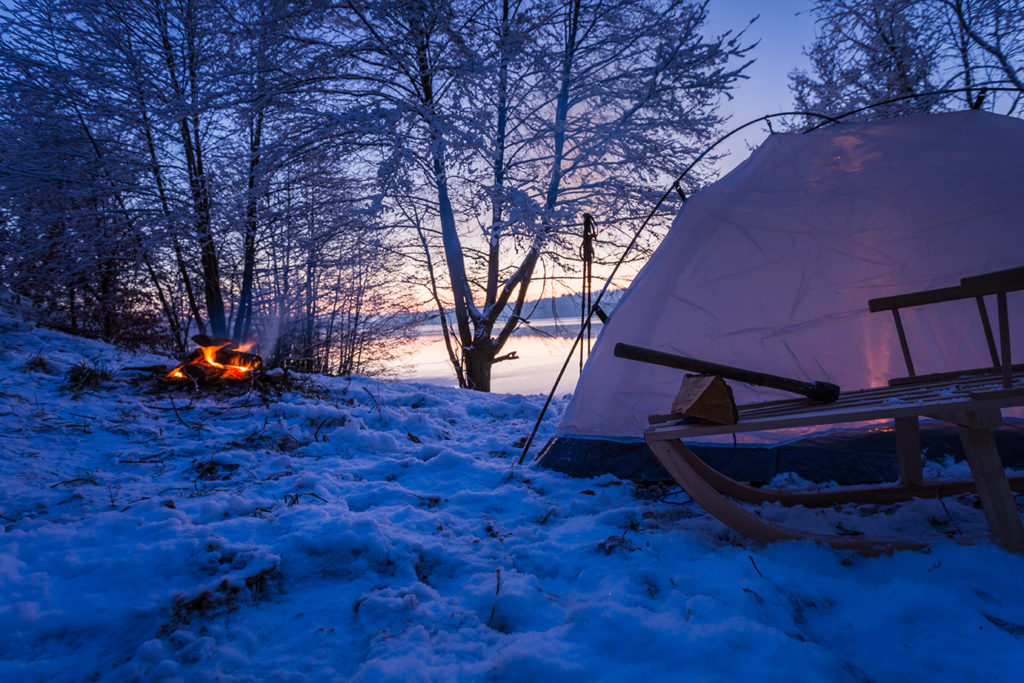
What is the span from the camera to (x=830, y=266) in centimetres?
317

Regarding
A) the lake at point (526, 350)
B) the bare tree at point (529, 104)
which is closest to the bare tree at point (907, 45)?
the bare tree at point (529, 104)

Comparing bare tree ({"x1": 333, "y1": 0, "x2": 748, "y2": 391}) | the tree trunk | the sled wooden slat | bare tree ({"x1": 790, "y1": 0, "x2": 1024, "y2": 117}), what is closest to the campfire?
bare tree ({"x1": 333, "y1": 0, "x2": 748, "y2": 391})

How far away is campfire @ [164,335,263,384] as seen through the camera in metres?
4.97

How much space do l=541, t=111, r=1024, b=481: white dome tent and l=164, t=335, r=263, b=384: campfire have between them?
3659 millimetres

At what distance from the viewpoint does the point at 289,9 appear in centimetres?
604

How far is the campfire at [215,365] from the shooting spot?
497 centimetres

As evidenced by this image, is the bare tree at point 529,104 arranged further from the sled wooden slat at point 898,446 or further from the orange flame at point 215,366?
the sled wooden slat at point 898,446

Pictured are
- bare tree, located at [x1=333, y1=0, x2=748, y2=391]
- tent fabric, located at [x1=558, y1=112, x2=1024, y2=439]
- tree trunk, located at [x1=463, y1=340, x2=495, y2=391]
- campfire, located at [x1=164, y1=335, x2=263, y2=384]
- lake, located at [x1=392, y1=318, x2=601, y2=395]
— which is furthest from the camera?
lake, located at [x1=392, y1=318, x2=601, y2=395]

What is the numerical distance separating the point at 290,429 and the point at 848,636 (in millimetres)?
3557

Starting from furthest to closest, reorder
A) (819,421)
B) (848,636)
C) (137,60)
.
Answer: (137,60)
(819,421)
(848,636)

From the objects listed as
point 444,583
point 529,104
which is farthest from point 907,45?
point 444,583

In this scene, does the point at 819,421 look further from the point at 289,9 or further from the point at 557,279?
the point at 289,9

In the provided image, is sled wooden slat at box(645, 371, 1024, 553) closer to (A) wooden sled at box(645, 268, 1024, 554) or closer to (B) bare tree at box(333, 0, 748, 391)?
(A) wooden sled at box(645, 268, 1024, 554)

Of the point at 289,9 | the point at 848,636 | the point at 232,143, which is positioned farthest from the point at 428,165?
the point at 848,636
